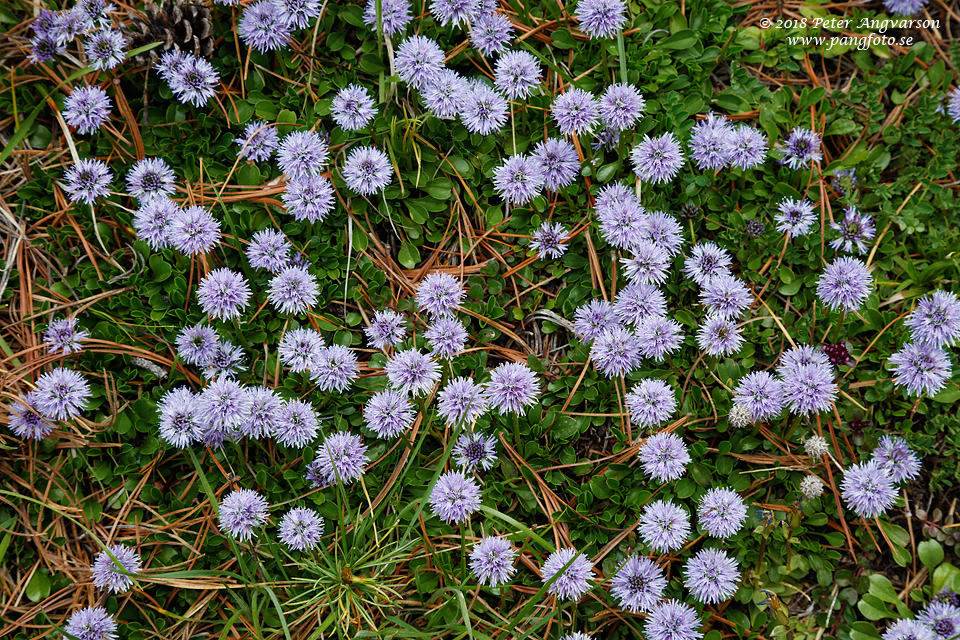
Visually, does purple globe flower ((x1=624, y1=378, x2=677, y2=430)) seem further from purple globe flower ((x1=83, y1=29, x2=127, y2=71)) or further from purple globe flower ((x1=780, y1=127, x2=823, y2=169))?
purple globe flower ((x1=83, y1=29, x2=127, y2=71))

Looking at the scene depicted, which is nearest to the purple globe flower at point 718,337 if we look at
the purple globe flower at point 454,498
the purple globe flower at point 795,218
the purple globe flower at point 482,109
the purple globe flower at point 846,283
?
the purple globe flower at point 846,283

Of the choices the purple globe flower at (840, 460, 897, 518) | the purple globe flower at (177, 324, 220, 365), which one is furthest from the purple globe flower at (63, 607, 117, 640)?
the purple globe flower at (840, 460, 897, 518)

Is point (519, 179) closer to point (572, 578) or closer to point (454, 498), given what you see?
point (454, 498)

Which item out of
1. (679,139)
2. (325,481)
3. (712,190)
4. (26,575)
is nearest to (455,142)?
(679,139)

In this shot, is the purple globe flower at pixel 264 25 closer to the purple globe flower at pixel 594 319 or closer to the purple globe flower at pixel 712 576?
the purple globe flower at pixel 594 319

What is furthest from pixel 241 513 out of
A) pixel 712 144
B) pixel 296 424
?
pixel 712 144
